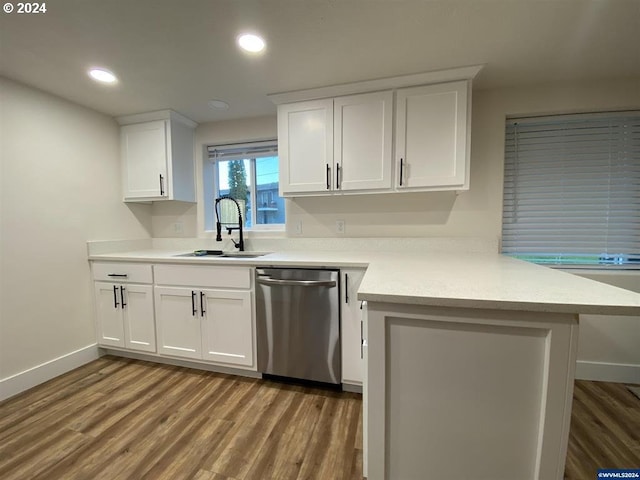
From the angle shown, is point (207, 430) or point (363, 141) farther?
point (363, 141)

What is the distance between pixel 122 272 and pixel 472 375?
253cm

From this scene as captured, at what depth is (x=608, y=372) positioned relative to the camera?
6.33 ft

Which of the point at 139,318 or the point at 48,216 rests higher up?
the point at 48,216

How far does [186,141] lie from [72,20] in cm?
130

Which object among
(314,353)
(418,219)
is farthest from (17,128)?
(418,219)

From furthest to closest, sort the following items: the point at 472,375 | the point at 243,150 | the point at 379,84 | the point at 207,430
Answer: the point at 243,150
the point at 379,84
the point at 207,430
the point at 472,375

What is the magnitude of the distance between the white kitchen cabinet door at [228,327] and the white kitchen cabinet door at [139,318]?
0.49 meters

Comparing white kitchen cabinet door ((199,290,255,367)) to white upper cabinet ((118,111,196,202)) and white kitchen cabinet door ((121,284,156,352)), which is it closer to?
white kitchen cabinet door ((121,284,156,352))

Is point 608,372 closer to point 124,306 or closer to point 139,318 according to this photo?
point 139,318

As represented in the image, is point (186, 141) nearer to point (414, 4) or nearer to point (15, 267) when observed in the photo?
point (15, 267)

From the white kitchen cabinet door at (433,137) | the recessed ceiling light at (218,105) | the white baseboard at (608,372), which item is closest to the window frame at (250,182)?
the recessed ceiling light at (218,105)

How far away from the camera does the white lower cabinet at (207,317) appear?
6.40ft

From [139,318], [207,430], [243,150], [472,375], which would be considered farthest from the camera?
[243,150]

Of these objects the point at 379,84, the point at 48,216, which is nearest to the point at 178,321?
the point at 48,216
